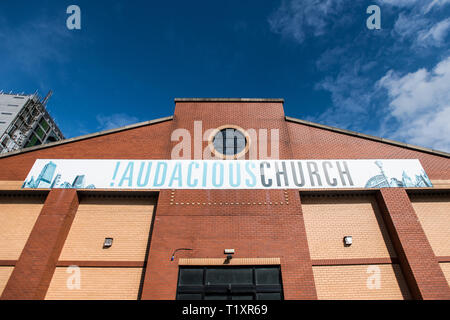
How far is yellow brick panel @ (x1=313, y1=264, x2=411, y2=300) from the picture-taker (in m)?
7.89

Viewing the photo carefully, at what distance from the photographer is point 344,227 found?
9.16 m

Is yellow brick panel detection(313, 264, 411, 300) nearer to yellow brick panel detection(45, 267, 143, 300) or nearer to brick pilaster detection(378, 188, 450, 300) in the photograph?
brick pilaster detection(378, 188, 450, 300)

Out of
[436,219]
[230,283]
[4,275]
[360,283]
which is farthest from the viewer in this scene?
[436,219]

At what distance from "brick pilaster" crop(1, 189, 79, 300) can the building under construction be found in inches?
1824

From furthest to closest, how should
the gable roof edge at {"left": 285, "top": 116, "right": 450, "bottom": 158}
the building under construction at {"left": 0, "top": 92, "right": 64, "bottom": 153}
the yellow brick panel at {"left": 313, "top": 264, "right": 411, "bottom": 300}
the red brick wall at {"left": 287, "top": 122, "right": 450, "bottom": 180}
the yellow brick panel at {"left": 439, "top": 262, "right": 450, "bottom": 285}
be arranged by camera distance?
the building under construction at {"left": 0, "top": 92, "right": 64, "bottom": 153}
the gable roof edge at {"left": 285, "top": 116, "right": 450, "bottom": 158}
the red brick wall at {"left": 287, "top": 122, "right": 450, "bottom": 180}
the yellow brick panel at {"left": 439, "top": 262, "right": 450, "bottom": 285}
the yellow brick panel at {"left": 313, "top": 264, "right": 411, "bottom": 300}

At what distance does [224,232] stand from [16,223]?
26.1 feet

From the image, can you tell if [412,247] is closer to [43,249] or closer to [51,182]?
[43,249]

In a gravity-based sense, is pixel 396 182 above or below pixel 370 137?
below

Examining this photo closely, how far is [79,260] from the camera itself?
8508 mm

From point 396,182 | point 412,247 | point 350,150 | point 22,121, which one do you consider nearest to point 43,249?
point 350,150

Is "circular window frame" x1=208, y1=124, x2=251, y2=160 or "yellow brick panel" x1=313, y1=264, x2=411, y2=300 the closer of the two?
"yellow brick panel" x1=313, y1=264, x2=411, y2=300

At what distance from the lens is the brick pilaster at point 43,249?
7562 mm

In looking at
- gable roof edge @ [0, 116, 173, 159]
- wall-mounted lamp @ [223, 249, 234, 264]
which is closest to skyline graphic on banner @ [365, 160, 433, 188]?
wall-mounted lamp @ [223, 249, 234, 264]
